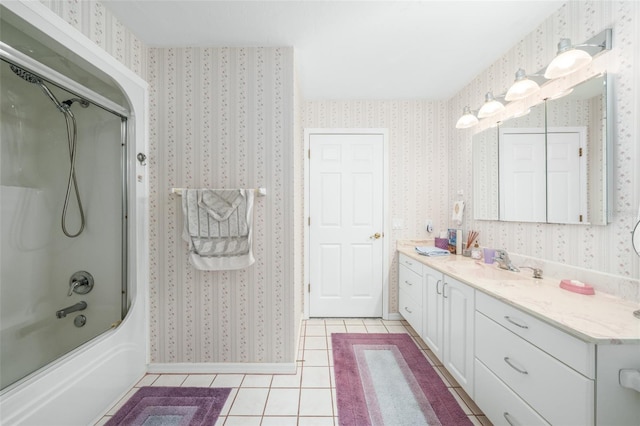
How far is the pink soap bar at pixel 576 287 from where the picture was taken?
1.28 m

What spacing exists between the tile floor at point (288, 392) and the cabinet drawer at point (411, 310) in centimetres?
18

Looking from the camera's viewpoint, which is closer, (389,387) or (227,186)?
(389,387)

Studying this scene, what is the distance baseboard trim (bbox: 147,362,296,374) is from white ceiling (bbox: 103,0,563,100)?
7.92 ft

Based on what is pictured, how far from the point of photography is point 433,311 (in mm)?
1941

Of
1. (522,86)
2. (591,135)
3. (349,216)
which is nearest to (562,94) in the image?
(522,86)

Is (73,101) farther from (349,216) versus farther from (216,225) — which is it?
(349,216)

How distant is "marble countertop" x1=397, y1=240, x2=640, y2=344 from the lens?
2.88 feet

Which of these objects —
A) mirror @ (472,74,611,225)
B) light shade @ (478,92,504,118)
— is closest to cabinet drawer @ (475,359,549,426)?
mirror @ (472,74,611,225)

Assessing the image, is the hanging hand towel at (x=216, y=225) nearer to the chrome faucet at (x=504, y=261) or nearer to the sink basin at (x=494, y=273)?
the sink basin at (x=494, y=273)

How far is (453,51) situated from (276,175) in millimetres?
1717

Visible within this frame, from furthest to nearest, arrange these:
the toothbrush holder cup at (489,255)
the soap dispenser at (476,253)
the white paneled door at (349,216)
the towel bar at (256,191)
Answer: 1. the white paneled door at (349,216)
2. the soap dispenser at (476,253)
3. the toothbrush holder cup at (489,255)
4. the towel bar at (256,191)

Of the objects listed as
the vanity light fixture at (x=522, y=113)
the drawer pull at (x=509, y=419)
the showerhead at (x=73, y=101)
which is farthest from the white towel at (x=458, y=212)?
the showerhead at (x=73, y=101)

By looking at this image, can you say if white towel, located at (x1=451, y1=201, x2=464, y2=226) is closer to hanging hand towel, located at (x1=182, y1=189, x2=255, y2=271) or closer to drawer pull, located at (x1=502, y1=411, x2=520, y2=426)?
drawer pull, located at (x1=502, y1=411, x2=520, y2=426)

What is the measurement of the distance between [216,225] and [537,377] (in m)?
1.90
